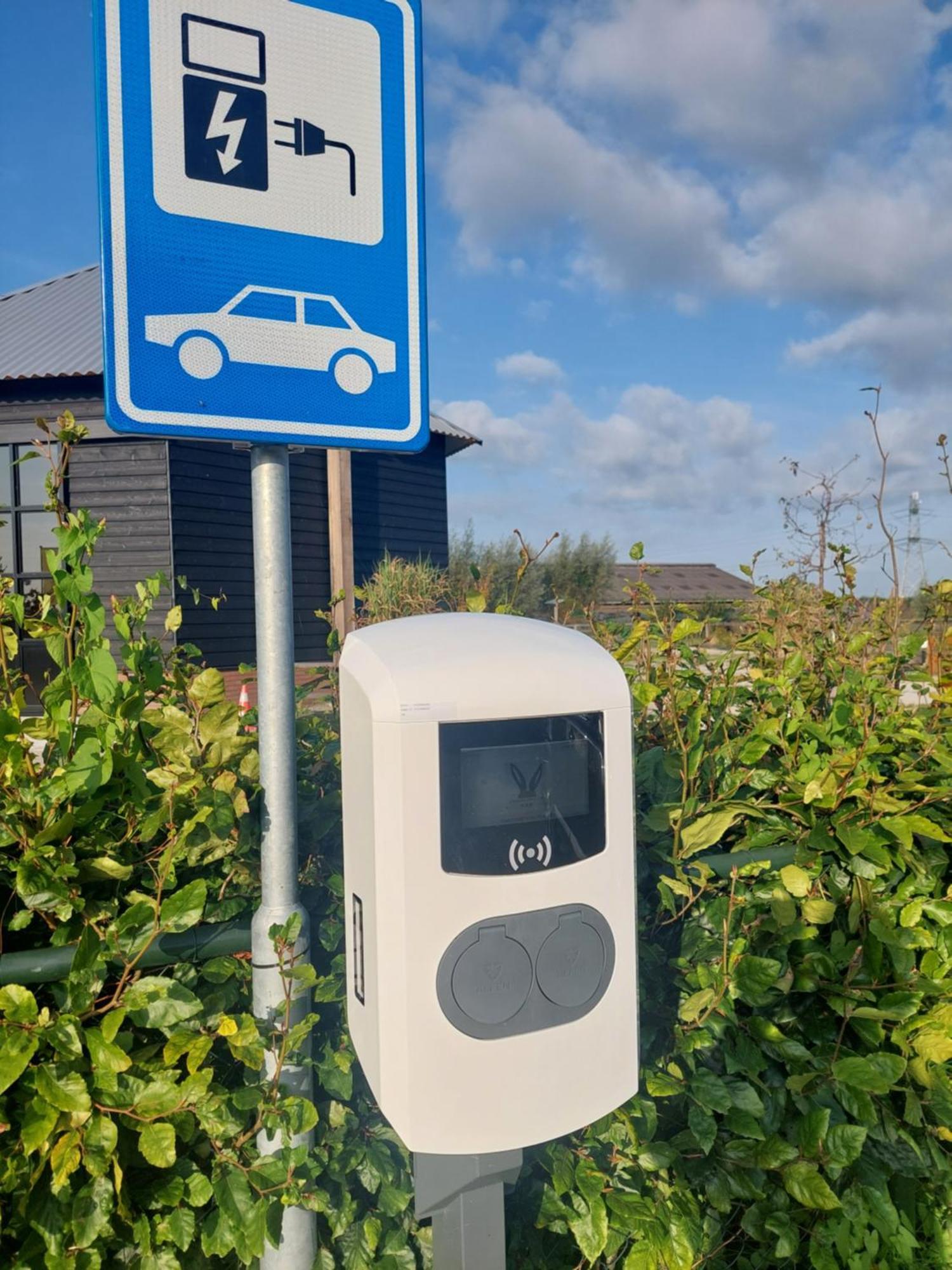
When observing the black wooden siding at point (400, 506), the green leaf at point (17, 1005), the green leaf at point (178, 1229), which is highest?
the black wooden siding at point (400, 506)

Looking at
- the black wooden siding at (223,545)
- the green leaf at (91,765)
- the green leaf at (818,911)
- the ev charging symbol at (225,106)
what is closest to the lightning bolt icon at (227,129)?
the ev charging symbol at (225,106)

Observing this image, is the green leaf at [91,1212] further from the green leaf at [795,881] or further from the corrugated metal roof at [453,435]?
the corrugated metal roof at [453,435]

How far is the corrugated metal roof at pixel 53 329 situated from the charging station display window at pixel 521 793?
974 cm

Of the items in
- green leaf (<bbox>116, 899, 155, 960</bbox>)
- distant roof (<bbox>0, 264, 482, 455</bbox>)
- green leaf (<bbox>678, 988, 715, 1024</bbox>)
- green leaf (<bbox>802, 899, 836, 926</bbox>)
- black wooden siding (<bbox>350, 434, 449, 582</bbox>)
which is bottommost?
green leaf (<bbox>678, 988, 715, 1024</bbox>)

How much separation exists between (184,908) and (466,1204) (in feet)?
2.06

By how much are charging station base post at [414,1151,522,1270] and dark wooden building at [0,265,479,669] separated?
952cm

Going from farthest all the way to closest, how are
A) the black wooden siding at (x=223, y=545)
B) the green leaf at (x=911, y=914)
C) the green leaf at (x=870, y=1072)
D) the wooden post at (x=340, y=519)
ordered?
the wooden post at (x=340, y=519) < the black wooden siding at (x=223, y=545) < the green leaf at (x=911, y=914) < the green leaf at (x=870, y=1072)

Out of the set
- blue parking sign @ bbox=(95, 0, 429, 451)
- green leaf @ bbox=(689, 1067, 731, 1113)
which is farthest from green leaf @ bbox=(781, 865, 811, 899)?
blue parking sign @ bbox=(95, 0, 429, 451)

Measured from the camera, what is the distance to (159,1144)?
4.24 feet

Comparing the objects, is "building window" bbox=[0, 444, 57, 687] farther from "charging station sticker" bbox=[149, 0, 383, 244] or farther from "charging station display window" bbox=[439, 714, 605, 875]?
"charging station display window" bbox=[439, 714, 605, 875]

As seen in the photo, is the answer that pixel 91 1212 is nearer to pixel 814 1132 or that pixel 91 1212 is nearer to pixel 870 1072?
pixel 814 1132

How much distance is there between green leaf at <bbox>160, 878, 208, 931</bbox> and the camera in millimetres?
1347

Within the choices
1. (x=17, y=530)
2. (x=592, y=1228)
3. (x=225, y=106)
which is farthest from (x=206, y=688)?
(x=17, y=530)

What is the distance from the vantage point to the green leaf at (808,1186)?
62.2 inches
